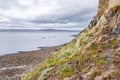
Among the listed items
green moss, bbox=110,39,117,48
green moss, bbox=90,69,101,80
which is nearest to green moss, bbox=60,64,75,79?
green moss, bbox=90,69,101,80

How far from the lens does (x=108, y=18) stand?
761 inches

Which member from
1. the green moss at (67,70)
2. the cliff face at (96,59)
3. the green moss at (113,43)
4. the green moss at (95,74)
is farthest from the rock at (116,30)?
the green moss at (95,74)

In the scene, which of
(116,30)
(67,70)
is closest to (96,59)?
(67,70)

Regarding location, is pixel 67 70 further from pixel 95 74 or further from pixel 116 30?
pixel 116 30

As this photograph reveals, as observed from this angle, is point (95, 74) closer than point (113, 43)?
Yes

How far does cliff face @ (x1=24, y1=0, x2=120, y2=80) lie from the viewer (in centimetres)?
1425

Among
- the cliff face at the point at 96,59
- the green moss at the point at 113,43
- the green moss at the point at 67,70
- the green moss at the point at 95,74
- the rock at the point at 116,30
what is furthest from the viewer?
the rock at the point at 116,30

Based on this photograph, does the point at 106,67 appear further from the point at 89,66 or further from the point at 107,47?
the point at 107,47

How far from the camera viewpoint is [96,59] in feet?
50.7

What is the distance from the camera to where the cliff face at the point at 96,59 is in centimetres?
1425

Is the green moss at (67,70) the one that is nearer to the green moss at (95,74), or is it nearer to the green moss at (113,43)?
the green moss at (95,74)

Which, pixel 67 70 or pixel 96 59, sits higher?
pixel 96 59

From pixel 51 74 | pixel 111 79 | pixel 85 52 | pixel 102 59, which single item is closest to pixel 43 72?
pixel 51 74

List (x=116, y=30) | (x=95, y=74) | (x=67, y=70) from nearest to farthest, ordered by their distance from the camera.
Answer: (x=95, y=74)
(x=67, y=70)
(x=116, y=30)
